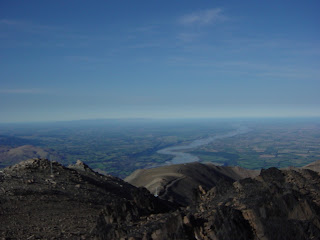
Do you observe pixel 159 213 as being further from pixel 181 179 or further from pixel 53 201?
pixel 181 179

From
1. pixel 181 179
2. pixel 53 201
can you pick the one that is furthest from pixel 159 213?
pixel 181 179

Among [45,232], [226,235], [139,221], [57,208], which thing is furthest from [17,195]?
[226,235]

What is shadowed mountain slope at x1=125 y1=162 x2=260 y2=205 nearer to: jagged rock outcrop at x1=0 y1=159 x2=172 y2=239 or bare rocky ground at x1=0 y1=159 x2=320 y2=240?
jagged rock outcrop at x1=0 y1=159 x2=172 y2=239

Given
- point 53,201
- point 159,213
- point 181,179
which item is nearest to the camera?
point 159,213

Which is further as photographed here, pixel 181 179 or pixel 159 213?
pixel 181 179

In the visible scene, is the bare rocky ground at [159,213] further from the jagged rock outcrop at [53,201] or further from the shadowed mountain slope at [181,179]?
the shadowed mountain slope at [181,179]

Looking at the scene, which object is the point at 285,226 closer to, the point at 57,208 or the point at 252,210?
the point at 252,210

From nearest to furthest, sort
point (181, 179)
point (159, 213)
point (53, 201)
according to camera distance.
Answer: point (159, 213) → point (53, 201) → point (181, 179)

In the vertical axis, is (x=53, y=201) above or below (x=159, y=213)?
above

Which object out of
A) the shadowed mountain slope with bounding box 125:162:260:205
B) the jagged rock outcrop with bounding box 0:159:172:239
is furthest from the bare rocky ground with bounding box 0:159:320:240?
the shadowed mountain slope with bounding box 125:162:260:205
